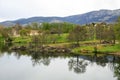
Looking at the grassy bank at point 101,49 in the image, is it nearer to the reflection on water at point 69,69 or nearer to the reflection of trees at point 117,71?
the reflection on water at point 69,69

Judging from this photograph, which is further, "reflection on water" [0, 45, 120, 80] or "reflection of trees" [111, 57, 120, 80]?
"reflection of trees" [111, 57, 120, 80]

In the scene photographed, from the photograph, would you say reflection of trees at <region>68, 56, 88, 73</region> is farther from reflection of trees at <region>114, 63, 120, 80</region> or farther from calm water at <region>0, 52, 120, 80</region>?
reflection of trees at <region>114, 63, 120, 80</region>

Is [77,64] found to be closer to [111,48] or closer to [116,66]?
[116,66]

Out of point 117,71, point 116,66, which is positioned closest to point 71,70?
point 117,71

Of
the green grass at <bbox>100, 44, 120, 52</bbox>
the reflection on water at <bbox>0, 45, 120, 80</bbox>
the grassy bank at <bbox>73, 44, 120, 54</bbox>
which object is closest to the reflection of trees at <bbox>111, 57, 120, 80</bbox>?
the reflection on water at <bbox>0, 45, 120, 80</bbox>

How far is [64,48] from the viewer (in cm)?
12469

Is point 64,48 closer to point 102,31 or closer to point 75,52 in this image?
point 75,52

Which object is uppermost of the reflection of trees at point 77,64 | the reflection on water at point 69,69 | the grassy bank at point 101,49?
the grassy bank at point 101,49

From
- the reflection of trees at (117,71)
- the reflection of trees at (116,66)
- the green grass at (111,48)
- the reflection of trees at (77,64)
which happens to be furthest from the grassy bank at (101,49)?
the reflection of trees at (117,71)

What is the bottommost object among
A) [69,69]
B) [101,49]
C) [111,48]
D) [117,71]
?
[69,69]

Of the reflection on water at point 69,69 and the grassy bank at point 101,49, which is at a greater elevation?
the grassy bank at point 101,49

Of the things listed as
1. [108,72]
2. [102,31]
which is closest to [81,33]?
[102,31]

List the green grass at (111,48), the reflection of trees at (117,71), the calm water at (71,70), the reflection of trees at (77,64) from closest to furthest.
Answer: the calm water at (71,70) < the reflection of trees at (117,71) < the reflection of trees at (77,64) < the green grass at (111,48)

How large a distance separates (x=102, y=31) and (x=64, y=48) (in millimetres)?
24777
